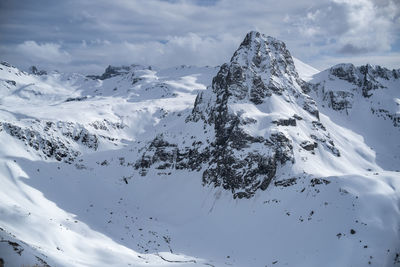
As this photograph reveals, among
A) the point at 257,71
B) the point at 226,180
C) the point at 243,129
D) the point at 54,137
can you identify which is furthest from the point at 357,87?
the point at 54,137

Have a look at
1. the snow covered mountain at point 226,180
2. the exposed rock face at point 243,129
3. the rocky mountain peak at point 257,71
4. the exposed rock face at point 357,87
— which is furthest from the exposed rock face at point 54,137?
the exposed rock face at point 357,87

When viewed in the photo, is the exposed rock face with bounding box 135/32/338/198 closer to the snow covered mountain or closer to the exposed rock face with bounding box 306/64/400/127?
the snow covered mountain

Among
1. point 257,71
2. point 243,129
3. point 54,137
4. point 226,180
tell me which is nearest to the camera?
point 226,180

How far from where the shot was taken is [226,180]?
74938mm

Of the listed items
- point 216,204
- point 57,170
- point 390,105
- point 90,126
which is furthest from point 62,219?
point 390,105

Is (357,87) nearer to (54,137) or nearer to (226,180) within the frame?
(226,180)

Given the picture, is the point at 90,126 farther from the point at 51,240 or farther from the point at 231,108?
the point at 51,240

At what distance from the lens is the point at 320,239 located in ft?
171

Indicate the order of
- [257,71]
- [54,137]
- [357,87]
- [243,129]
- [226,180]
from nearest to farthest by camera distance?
[226,180] < [243,129] < [54,137] < [257,71] < [357,87]

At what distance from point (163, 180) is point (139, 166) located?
1126 centimetres

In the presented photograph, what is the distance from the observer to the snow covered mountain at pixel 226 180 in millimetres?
48750

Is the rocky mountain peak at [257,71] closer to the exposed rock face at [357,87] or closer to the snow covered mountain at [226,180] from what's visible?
the snow covered mountain at [226,180]

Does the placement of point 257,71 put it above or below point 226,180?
above

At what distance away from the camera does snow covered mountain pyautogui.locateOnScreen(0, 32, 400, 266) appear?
160 feet
